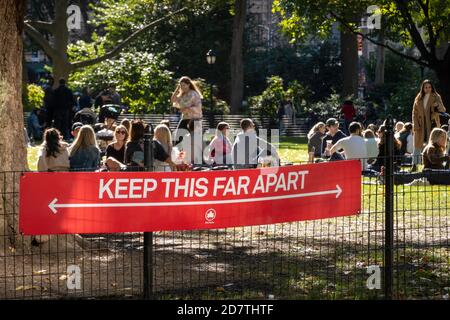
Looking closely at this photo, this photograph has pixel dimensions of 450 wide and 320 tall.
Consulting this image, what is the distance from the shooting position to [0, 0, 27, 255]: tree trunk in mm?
11484

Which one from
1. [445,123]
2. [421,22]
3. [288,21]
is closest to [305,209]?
[445,123]

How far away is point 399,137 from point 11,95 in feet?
41.2

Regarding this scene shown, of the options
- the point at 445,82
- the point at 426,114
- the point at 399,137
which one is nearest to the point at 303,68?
the point at 445,82

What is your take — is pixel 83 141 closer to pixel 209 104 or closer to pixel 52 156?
pixel 52 156

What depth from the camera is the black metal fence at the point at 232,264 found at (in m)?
9.97

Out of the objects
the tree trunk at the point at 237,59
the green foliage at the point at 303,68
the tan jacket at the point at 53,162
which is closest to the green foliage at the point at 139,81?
the tree trunk at the point at 237,59

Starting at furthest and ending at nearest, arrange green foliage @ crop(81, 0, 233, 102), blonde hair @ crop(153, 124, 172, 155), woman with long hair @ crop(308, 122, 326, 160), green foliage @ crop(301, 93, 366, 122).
→ green foliage @ crop(81, 0, 233, 102), green foliage @ crop(301, 93, 366, 122), woman with long hair @ crop(308, 122, 326, 160), blonde hair @ crop(153, 124, 172, 155)

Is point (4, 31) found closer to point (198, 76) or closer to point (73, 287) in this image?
point (73, 287)

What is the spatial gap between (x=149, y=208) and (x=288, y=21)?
22.6 m

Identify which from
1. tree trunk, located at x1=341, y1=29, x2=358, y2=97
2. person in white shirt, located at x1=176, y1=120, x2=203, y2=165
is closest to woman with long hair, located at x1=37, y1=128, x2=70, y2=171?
person in white shirt, located at x1=176, y1=120, x2=203, y2=165

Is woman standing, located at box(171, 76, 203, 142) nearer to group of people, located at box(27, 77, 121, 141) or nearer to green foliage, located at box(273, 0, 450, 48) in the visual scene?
green foliage, located at box(273, 0, 450, 48)

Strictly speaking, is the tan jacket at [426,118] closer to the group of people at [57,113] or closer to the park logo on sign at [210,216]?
the group of people at [57,113]

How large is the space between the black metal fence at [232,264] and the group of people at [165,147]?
40.1 inches

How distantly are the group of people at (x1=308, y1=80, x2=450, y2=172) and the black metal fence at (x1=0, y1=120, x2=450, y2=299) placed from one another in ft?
18.3
